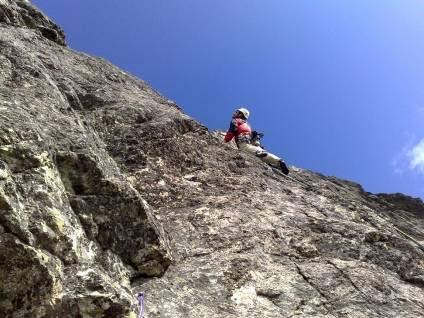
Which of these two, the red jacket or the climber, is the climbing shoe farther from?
the red jacket

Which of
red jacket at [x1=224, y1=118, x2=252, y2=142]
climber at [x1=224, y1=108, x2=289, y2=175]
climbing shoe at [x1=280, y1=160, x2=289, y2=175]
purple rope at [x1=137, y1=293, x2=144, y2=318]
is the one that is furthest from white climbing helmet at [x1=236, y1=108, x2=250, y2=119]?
purple rope at [x1=137, y1=293, x2=144, y2=318]

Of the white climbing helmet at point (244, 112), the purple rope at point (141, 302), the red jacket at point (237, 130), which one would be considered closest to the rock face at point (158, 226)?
the purple rope at point (141, 302)

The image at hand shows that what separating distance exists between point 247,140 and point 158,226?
8783 millimetres

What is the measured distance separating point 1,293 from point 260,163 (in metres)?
10.9

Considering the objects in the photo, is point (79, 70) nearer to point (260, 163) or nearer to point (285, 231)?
point (260, 163)

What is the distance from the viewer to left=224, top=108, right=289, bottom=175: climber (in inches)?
684

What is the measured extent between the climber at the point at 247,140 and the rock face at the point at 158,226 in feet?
3.73

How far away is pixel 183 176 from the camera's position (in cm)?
1345

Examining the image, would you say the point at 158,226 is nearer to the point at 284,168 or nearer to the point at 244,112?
the point at 284,168

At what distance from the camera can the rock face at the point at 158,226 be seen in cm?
718

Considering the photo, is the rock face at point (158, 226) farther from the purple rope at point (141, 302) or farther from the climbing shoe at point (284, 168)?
the climbing shoe at point (284, 168)

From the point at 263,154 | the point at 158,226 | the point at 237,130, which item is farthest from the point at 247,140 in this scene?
the point at 158,226

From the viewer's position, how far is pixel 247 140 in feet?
61.0

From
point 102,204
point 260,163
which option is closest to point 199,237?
point 102,204
